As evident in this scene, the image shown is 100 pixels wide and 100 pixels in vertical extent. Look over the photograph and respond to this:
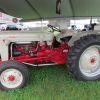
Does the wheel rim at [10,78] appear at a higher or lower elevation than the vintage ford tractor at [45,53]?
lower

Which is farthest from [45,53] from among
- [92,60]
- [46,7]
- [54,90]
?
[46,7]

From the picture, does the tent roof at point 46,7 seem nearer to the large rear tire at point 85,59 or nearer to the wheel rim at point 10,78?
the large rear tire at point 85,59

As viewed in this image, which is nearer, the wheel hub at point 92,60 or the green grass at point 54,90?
the green grass at point 54,90

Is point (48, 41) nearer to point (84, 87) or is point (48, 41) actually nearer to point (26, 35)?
point (26, 35)

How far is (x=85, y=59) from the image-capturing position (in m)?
2.40

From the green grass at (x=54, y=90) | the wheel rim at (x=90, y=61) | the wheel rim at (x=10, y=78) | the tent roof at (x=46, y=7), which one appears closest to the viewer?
the green grass at (x=54, y=90)

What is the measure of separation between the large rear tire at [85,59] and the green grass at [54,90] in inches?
6.4

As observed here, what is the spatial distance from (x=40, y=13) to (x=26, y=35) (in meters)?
7.60

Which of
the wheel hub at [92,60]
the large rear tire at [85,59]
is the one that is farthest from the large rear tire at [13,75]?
the wheel hub at [92,60]

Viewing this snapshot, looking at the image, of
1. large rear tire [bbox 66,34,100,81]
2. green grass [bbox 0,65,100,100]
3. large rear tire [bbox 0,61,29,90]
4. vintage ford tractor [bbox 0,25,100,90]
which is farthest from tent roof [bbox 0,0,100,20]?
large rear tire [bbox 0,61,29,90]

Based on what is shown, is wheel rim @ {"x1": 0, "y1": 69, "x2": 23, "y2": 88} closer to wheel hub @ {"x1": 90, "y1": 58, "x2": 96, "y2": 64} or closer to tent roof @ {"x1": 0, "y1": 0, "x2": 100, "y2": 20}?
wheel hub @ {"x1": 90, "y1": 58, "x2": 96, "y2": 64}

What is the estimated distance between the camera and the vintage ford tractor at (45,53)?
2.10 metres

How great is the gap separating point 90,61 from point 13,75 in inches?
50.8

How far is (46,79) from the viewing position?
2.49 metres
